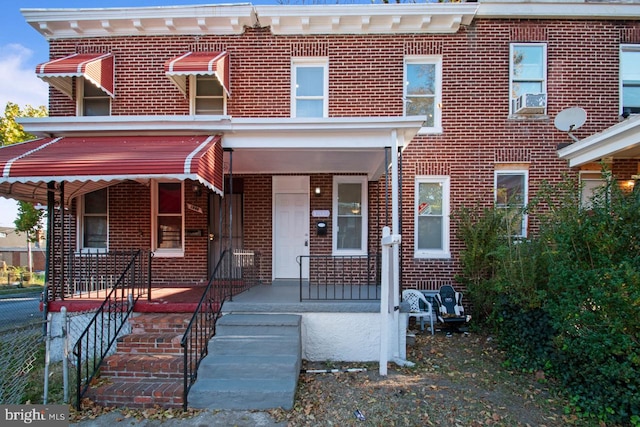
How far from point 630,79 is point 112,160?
10690 millimetres

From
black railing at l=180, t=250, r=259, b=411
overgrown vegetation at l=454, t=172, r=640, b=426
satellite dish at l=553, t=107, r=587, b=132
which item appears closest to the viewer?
overgrown vegetation at l=454, t=172, r=640, b=426

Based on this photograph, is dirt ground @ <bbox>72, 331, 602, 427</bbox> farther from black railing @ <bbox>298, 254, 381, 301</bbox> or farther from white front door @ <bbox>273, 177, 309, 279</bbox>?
white front door @ <bbox>273, 177, 309, 279</bbox>

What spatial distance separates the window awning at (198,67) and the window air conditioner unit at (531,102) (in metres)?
6.58

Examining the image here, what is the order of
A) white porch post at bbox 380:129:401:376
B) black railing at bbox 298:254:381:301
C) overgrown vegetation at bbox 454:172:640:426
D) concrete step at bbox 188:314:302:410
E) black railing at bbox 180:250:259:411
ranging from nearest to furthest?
overgrown vegetation at bbox 454:172:640:426 < concrete step at bbox 188:314:302:410 < black railing at bbox 180:250:259:411 < white porch post at bbox 380:129:401:376 < black railing at bbox 298:254:381:301

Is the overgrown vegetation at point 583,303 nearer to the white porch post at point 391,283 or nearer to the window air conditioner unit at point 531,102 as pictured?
the white porch post at point 391,283

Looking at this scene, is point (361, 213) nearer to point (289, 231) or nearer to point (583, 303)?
point (289, 231)

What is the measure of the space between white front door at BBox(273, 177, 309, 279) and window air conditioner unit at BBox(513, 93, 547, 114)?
513 centimetres

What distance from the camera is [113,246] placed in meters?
7.85

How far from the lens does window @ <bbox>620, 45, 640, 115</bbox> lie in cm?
768

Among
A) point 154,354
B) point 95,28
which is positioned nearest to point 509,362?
point 154,354

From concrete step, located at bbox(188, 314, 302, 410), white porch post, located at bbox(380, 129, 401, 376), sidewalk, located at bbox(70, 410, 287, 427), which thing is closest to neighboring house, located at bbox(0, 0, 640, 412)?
white porch post, located at bbox(380, 129, 401, 376)

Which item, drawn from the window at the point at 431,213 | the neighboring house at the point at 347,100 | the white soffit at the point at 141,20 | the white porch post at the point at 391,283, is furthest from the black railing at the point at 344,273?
the white soffit at the point at 141,20

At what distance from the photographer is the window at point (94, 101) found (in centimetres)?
805

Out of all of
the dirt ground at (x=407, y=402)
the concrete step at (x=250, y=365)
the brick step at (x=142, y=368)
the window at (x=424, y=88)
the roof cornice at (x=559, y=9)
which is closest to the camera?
the dirt ground at (x=407, y=402)
